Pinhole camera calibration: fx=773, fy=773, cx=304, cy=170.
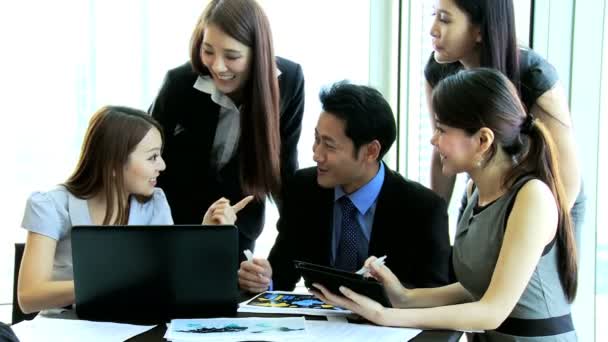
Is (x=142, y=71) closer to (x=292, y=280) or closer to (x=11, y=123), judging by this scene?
(x=11, y=123)

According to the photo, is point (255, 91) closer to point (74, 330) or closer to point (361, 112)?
point (361, 112)

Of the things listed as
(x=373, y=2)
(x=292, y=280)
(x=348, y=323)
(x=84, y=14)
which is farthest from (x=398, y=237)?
(x=84, y=14)

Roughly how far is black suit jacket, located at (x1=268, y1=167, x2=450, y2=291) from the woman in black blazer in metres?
0.21

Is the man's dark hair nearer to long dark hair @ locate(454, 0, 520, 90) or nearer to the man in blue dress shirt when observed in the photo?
the man in blue dress shirt

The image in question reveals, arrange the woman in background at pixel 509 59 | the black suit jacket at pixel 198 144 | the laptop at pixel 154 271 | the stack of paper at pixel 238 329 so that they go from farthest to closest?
the black suit jacket at pixel 198 144 < the woman in background at pixel 509 59 < the laptop at pixel 154 271 < the stack of paper at pixel 238 329

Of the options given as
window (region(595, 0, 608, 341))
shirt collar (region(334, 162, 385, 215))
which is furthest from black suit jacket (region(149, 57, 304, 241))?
window (region(595, 0, 608, 341))

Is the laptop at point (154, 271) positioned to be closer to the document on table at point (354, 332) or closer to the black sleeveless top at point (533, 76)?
the document on table at point (354, 332)

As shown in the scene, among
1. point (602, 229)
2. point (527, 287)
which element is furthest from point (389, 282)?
point (602, 229)

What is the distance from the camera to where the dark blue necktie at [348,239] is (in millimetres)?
2043

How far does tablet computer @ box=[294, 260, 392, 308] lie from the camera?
5.08 ft

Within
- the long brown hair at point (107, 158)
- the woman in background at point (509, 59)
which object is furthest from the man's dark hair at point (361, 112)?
the long brown hair at point (107, 158)

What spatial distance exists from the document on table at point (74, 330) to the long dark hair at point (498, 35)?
3.49ft

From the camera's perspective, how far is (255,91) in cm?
227

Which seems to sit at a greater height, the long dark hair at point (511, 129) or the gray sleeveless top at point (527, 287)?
the long dark hair at point (511, 129)
